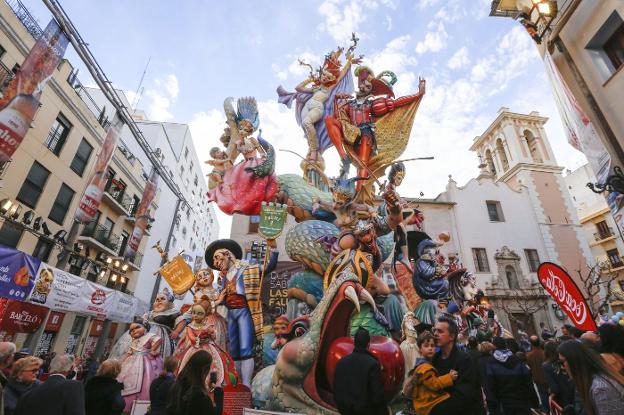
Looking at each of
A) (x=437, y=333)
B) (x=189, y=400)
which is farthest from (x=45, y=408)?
(x=437, y=333)

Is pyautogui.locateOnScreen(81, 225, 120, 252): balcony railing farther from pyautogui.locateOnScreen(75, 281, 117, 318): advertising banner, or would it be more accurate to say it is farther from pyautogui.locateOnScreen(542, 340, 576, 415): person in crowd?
pyautogui.locateOnScreen(542, 340, 576, 415): person in crowd

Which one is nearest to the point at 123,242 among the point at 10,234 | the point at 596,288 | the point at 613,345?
the point at 10,234

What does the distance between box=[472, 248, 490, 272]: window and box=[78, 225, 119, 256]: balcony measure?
20.2m

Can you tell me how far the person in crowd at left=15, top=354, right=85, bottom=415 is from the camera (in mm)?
2203

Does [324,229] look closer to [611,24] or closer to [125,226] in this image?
[611,24]

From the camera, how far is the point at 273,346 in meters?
4.16

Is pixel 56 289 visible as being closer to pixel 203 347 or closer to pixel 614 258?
pixel 203 347

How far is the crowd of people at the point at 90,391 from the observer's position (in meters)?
2.12

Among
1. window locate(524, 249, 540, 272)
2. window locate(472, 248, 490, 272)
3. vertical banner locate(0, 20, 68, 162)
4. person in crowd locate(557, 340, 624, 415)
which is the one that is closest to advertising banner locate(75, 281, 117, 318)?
vertical banner locate(0, 20, 68, 162)

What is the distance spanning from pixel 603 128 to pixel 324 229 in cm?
744

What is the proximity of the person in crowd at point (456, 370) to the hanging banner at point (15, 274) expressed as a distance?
8486mm

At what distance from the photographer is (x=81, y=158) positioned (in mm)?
17031

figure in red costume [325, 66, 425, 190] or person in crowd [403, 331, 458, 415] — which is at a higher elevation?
figure in red costume [325, 66, 425, 190]

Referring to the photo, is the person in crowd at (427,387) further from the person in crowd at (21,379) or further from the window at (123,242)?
the window at (123,242)
